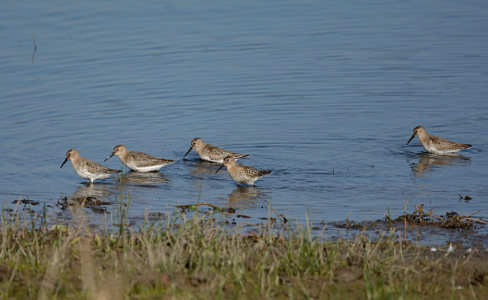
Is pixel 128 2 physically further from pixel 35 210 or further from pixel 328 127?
pixel 35 210

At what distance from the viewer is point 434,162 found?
51.8 feet

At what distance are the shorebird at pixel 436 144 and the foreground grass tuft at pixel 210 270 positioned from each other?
307 inches

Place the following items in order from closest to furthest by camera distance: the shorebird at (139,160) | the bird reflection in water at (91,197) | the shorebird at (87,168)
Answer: the bird reflection in water at (91,197) → the shorebird at (87,168) → the shorebird at (139,160)

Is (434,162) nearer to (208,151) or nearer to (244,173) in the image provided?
(244,173)

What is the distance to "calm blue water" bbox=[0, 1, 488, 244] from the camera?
1361 cm

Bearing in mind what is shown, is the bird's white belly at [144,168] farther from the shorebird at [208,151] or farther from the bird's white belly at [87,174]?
the bird's white belly at [87,174]

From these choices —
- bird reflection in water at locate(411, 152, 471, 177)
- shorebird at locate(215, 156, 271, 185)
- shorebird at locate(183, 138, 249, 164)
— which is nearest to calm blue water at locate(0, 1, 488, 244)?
bird reflection in water at locate(411, 152, 471, 177)

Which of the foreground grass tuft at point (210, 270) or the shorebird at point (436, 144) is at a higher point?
the shorebird at point (436, 144)

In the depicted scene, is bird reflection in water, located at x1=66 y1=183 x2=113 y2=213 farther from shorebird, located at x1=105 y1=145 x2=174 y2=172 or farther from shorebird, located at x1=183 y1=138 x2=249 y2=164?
shorebird, located at x1=183 y1=138 x2=249 y2=164

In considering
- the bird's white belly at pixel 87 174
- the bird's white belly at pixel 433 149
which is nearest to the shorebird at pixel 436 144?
the bird's white belly at pixel 433 149

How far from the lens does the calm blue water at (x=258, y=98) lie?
1361 centimetres

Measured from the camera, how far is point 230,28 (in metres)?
26.0

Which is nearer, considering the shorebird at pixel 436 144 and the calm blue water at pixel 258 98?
the calm blue water at pixel 258 98

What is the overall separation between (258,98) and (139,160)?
5.39m
